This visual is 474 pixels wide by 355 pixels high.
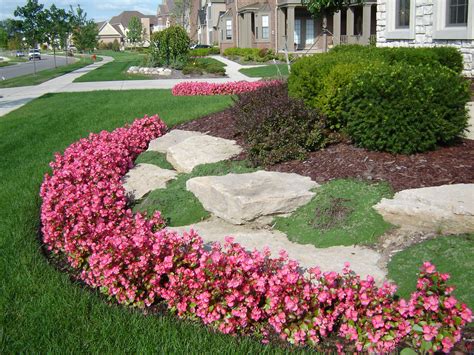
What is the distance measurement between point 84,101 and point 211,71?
970 cm

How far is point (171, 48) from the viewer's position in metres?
27.6

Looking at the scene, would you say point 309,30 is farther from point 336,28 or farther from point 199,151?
point 199,151

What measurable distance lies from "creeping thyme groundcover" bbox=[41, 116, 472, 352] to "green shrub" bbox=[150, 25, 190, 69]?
77.0ft

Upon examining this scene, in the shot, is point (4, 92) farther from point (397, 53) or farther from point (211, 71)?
point (397, 53)

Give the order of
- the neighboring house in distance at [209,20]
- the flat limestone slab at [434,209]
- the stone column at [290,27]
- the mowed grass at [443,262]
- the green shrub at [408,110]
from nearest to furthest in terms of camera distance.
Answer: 1. the mowed grass at [443,262]
2. the flat limestone slab at [434,209]
3. the green shrub at [408,110]
4. the stone column at [290,27]
5. the neighboring house in distance at [209,20]

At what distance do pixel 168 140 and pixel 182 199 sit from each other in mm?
2282

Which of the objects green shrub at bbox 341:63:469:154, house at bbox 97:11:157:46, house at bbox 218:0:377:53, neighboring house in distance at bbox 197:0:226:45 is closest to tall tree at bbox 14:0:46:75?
house at bbox 218:0:377:53

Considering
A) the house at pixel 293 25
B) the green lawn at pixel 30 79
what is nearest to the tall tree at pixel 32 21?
the green lawn at pixel 30 79

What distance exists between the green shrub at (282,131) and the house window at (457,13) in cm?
730

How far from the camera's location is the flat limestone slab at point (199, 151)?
22.2 ft

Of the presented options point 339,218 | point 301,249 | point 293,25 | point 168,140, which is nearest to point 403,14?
point 168,140

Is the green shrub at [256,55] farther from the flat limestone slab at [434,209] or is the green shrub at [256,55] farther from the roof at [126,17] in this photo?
the roof at [126,17]

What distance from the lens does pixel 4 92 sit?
22.7m

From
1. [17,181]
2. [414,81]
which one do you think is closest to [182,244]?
[414,81]
